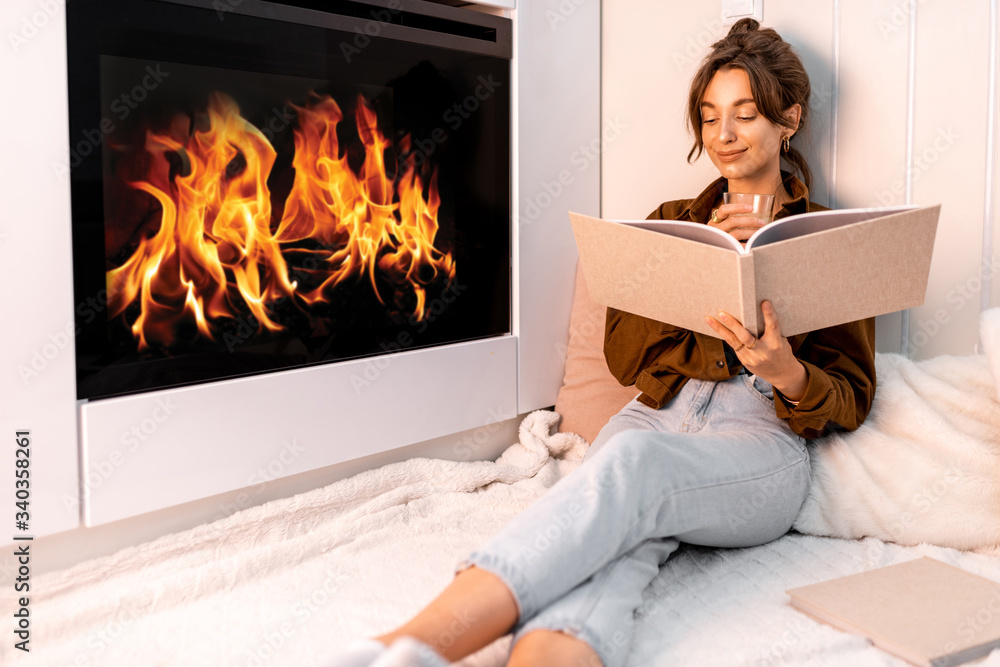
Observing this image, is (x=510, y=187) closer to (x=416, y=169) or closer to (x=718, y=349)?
(x=416, y=169)

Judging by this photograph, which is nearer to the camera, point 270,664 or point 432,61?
point 270,664

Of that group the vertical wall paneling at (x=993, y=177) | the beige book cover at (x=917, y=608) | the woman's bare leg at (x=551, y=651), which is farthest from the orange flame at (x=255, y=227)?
the vertical wall paneling at (x=993, y=177)

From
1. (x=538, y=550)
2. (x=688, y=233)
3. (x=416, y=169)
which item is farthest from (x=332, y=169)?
(x=538, y=550)

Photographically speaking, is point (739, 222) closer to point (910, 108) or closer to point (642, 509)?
point (910, 108)

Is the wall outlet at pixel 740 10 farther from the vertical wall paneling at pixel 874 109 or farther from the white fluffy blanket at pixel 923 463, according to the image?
the white fluffy blanket at pixel 923 463

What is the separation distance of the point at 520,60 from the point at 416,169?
0.39 m

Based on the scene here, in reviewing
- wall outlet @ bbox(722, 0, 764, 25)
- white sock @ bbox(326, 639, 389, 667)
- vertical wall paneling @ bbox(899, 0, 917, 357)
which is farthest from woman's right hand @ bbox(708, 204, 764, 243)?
white sock @ bbox(326, 639, 389, 667)

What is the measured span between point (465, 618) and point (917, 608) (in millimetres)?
653

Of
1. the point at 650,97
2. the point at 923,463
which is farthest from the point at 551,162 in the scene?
the point at 923,463

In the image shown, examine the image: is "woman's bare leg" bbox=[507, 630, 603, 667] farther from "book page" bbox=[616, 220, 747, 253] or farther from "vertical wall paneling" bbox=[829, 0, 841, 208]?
"vertical wall paneling" bbox=[829, 0, 841, 208]

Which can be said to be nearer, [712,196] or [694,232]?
[694,232]

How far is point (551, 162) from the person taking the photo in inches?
76.0

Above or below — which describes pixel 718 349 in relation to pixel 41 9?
below

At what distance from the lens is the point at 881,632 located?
101cm
